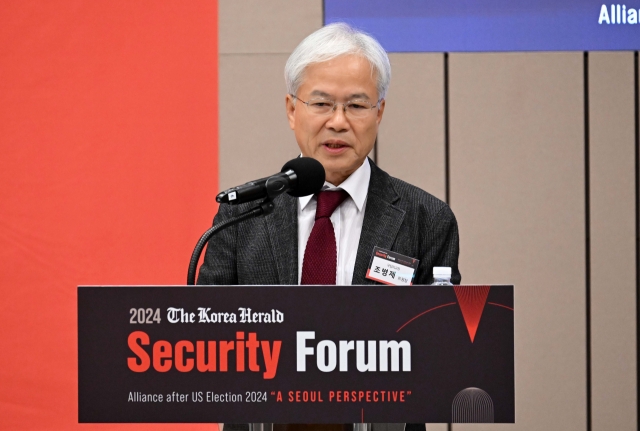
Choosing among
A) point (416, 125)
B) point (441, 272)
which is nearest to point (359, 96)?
point (441, 272)

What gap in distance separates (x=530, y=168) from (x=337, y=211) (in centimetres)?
177

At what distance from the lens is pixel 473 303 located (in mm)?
1145

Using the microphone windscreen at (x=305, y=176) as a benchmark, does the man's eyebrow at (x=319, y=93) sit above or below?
above

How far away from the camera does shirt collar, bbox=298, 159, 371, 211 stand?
1.71m

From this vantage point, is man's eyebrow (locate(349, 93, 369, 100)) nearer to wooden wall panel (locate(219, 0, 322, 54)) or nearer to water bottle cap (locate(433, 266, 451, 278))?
water bottle cap (locate(433, 266, 451, 278))

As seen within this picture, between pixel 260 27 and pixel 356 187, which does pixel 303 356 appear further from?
pixel 260 27

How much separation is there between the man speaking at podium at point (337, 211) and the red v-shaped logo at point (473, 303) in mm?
461

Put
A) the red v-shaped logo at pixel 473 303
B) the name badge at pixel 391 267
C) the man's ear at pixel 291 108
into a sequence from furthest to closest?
1. the man's ear at pixel 291 108
2. the name badge at pixel 391 267
3. the red v-shaped logo at pixel 473 303

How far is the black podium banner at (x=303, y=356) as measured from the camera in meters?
1.14

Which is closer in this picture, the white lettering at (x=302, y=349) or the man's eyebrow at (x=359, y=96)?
the white lettering at (x=302, y=349)

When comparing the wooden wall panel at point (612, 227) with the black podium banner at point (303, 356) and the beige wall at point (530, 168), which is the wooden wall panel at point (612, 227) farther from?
the black podium banner at point (303, 356)

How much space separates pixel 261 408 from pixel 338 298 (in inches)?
8.7

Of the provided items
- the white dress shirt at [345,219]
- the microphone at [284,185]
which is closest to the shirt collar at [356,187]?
the white dress shirt at [345,219]

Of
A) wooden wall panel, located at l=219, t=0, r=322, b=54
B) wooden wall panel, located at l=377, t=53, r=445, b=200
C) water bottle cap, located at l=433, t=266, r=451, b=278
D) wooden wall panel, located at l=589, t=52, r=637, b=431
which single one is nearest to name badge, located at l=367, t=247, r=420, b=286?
water bottle cap, located at l=433, t=266, r=451, b=278
